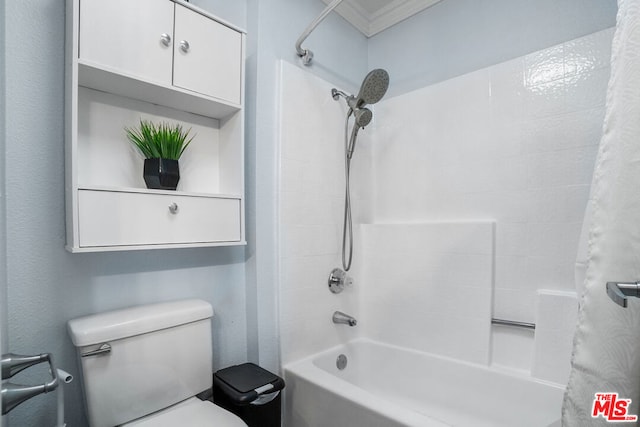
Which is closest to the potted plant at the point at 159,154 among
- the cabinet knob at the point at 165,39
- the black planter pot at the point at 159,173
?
the black planter pot at the point at 159,173

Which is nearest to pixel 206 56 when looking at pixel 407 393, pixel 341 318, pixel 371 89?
pixel 371 89

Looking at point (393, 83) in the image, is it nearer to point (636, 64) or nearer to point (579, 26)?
point (579, 26)

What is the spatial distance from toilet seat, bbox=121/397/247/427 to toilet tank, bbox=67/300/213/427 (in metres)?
0.04

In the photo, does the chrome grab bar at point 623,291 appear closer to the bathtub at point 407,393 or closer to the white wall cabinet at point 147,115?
the bathtub at point 407,393

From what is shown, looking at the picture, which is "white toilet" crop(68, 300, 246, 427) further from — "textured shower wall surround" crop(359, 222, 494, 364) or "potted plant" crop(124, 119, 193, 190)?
"textured shower wall surround" crop(359, 222, 494, 364)

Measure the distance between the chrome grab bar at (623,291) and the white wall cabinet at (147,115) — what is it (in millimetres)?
1213

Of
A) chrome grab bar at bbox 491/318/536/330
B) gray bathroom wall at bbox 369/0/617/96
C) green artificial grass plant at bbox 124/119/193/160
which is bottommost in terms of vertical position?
chrome grab bar at bbox 491/318/536/330

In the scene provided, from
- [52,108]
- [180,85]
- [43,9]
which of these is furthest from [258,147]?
[43,9]

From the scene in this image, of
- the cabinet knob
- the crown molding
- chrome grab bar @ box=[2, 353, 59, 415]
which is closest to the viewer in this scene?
chrome grab bar @ box=[2, 353, 59, 415]

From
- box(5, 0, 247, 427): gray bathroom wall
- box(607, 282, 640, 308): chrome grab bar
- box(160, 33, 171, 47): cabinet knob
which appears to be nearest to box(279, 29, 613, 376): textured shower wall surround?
box(160, 33, 171, 47): cabinet knob

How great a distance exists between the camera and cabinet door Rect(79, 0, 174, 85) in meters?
1.03

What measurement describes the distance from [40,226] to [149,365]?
61cm

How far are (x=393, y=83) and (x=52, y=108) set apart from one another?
1.76m

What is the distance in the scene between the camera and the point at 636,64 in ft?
1.85
